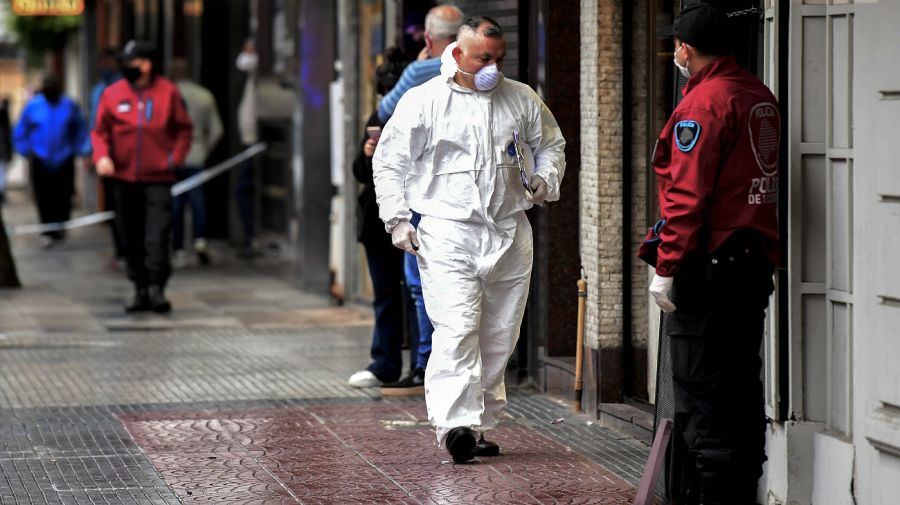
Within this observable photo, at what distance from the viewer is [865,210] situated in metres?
5.80

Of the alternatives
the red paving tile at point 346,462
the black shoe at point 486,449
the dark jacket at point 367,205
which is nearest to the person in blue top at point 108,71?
the dark jacket at point 367,205

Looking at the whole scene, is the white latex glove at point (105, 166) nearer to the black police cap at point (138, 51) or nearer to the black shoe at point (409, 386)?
the black police cap at point (138, 51)

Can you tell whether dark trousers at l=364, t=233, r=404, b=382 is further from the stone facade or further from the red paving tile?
the stone facade

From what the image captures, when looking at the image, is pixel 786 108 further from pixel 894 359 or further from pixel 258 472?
pixel 258 472

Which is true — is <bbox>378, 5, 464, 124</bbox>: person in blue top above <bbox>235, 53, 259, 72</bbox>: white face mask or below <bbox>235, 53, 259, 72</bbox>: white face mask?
below

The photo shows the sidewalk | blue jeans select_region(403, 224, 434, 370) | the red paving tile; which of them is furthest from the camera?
blue jeans select_region(403, 224, 434, 370)

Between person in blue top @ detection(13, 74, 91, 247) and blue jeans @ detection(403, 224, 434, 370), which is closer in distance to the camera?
blue jeans @ detection(403, 224, 434, 370)

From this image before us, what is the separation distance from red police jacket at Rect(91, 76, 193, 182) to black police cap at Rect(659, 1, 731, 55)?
756 centimetres

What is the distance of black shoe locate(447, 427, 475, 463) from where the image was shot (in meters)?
7.20

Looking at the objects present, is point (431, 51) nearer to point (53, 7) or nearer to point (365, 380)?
point (365, 380)

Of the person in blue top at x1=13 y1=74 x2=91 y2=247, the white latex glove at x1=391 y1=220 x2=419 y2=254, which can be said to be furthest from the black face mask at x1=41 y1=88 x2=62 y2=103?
the white latex glove at x1=391 y1=220 x2=419 y2=254

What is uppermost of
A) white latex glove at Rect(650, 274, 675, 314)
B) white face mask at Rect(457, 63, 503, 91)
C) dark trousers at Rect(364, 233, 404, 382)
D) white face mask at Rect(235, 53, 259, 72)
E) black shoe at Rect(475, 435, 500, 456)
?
white face mask at Rect(235, 53, 259, 72)

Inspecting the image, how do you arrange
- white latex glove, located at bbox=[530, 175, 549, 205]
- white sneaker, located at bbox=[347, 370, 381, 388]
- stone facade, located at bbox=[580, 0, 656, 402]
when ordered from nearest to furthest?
white latex glove, located at bbox=[530, 175, 549, 205] → stone facade, located at bbox=[580, 0, 656, 402] → white sneaker, located at bbox=[347, 370, 381, 388]

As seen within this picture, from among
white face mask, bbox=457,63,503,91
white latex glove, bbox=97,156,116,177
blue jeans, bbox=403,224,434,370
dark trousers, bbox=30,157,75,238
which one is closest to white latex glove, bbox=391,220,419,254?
white face mask, bbox=457,63,503,91
